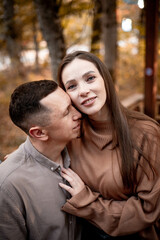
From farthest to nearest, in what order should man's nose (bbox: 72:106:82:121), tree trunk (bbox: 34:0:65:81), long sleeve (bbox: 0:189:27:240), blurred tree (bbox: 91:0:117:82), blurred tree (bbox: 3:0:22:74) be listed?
blurred tree (bbox: 3:0:22:74) < blurred tree (bbox: 91:0:117:82) < tree trunk (bbox: 34:0:65:81) < man's nose (bbox: 72:106:82:121) < long sleeve (bbox: 0:189:27:240)

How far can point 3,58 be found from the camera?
6.83 metres

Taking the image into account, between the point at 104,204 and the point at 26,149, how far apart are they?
2.57 ft

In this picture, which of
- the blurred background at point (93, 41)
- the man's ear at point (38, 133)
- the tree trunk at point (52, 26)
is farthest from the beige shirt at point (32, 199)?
the tree trunk at point (52, 26)

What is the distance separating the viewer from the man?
145 centimetres

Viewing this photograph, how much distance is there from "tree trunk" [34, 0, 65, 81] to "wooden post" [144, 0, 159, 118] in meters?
1.26

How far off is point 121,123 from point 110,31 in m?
3.13

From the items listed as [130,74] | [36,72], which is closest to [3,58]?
[36,72]

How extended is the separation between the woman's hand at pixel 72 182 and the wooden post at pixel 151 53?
6.61 feet

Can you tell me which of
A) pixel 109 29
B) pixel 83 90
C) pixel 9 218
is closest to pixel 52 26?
pixel 109 29

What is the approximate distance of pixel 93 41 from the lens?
5.77 m

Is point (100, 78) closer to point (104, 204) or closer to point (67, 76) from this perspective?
point (67, 76)

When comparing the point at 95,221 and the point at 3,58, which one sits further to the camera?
the point at 3,58

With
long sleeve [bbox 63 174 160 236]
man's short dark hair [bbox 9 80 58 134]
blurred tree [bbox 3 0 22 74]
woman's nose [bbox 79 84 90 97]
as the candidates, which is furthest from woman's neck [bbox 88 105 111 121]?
blurred tree [bbox 3 0 22 74]

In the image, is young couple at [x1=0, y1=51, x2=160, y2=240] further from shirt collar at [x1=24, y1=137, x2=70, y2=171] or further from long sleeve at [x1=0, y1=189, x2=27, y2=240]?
long sleeve at [x1=0, y1=189, x2=27, y2=240]
